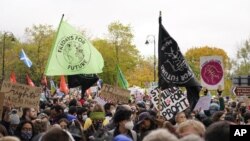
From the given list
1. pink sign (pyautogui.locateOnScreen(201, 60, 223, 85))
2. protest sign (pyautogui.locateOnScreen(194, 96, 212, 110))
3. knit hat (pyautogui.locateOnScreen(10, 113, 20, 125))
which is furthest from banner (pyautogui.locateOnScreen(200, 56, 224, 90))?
knit hat (pyautogui.locateOnScreen(10, 113, 20, 125))

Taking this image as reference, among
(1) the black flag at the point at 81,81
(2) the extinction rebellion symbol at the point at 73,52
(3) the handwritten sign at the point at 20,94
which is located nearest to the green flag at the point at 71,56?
(2) the extinction rebellion symbol at the point at 73,52

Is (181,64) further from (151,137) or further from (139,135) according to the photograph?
(151,137)

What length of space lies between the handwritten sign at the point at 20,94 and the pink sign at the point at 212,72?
206 inches

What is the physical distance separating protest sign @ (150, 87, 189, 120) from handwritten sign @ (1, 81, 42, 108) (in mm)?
2357

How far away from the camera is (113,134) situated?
7.90m

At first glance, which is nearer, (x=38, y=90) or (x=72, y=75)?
(x=38, y=90)

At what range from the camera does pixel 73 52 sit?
47.9 ft

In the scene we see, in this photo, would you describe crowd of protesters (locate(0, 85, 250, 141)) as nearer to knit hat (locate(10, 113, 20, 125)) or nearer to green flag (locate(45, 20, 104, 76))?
knit hat (locate(10, 113, 20, 125))

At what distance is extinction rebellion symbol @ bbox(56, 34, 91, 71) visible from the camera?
14.4m

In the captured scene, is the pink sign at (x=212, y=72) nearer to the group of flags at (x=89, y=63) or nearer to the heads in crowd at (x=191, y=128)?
the group of flags at (x=89, y=63)

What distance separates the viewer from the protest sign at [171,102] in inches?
458

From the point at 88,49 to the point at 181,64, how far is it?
355 cm

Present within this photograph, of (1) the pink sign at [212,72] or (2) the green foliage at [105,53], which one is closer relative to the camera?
(1) the pink sign at [212,72]

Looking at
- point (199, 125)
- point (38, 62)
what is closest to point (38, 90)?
point (199, 125)
